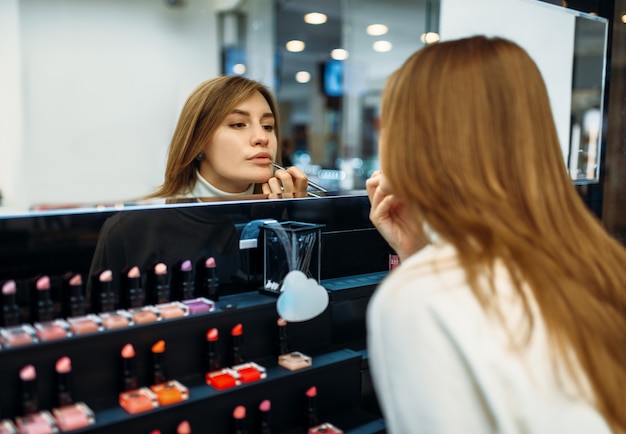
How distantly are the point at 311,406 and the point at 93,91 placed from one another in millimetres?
1066

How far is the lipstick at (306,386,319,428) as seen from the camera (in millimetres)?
1207

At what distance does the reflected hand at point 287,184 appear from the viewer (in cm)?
145

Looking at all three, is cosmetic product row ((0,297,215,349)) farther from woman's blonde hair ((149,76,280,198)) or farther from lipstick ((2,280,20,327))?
woman's blonde hair ((149,76,280,198))

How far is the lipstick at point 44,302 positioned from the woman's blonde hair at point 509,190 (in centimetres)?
64

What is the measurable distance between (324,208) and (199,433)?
0.62 m

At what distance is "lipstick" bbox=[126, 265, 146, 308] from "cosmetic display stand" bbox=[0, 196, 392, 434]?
0.12 ft

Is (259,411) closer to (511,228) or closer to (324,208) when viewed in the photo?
(324,208)

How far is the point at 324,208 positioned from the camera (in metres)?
1.44

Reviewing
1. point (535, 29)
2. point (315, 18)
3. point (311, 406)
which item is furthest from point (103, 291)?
point (315, 18)

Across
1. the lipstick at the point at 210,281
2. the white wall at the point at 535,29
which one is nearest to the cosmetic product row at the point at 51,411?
the lipstick at the point at 210,281

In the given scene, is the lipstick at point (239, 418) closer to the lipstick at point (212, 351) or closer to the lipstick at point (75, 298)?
the lipstick at point (212, 351)

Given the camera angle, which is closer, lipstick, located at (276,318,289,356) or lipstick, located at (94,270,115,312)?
lipstick, located at (94,270,115,312)

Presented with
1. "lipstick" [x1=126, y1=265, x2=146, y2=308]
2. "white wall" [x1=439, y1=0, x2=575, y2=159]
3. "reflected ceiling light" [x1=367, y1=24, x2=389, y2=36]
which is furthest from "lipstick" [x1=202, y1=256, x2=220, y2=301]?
"reflected ceiling light" [x1=367, y1=24, x2=389, y2=36]

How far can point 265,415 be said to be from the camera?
3.71 feet
